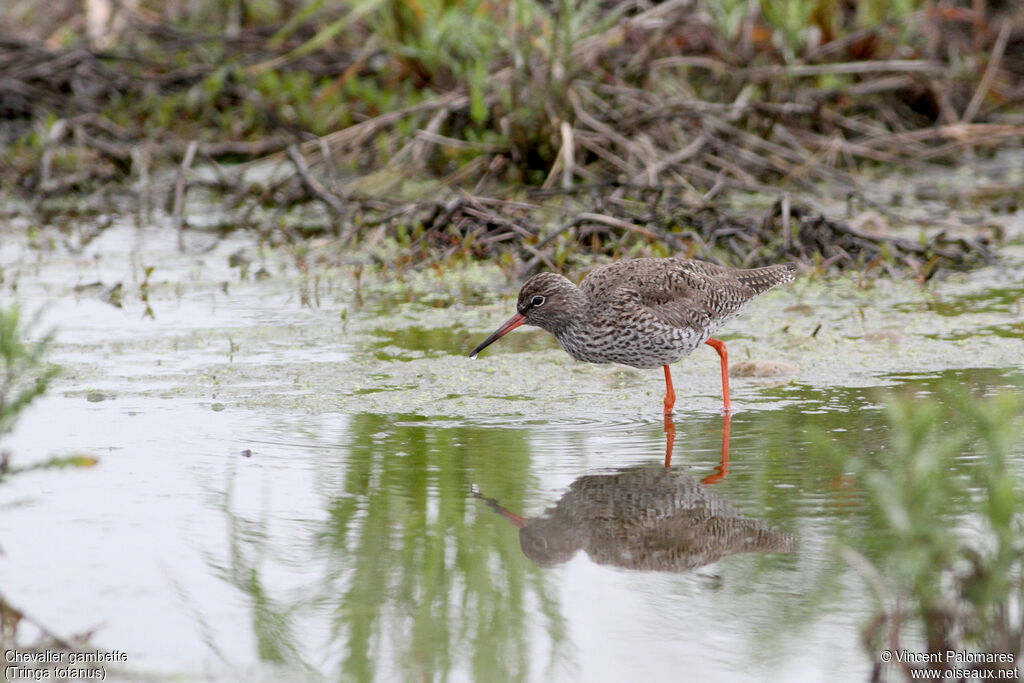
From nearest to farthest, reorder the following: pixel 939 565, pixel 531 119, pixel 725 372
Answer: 1. pixel 939 565
2. pixel 725 372
3. pixel 531 119

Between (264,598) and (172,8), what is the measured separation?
12.9 meters

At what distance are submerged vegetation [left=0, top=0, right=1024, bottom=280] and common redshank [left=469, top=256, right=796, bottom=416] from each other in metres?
1.81

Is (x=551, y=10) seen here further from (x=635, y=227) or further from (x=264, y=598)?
(x=264, y=598)

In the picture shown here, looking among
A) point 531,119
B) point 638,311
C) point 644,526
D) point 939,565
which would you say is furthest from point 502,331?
point 531,119

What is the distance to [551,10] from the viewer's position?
10734 millimetres

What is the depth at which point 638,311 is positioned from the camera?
21.2ft

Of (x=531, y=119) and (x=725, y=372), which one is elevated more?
(x=531, y=119)

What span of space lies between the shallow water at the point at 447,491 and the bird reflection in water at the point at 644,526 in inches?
0.5

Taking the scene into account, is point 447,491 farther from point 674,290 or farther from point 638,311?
point 674,290

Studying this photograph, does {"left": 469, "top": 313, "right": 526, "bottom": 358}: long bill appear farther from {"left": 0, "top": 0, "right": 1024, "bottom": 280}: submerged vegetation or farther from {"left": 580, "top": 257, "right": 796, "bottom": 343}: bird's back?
{"left": 0, "top": 0, "right": 1024, "bottom": 280}: submerged vegetation

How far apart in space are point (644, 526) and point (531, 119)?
650 cm

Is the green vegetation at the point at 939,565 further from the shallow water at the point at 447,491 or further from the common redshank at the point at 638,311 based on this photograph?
the common redshank at the point at 638,311

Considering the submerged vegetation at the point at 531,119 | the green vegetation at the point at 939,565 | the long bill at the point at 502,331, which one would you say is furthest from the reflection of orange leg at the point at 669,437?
the submerged vegetation at the point at 531,119

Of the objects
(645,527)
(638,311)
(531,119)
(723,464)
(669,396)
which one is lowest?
(645,527)
